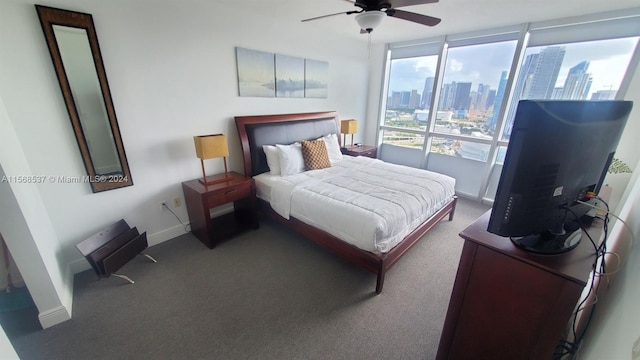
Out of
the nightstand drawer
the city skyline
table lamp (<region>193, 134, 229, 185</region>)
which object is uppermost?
the city skyline

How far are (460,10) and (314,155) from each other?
236cm

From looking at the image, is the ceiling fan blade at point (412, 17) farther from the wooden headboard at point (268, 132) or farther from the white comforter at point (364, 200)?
the wooden headboard at point (268, 132)

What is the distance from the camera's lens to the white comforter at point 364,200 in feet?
6.54

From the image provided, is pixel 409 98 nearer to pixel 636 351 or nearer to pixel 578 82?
pixel 578 82

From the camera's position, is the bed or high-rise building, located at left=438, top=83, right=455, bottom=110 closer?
the bed

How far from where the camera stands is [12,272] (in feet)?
6.15

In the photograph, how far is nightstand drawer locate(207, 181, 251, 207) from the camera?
8.21 feet

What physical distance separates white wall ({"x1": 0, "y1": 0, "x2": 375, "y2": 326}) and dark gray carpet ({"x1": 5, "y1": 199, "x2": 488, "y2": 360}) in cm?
36

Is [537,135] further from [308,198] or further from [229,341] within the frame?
[229,341]

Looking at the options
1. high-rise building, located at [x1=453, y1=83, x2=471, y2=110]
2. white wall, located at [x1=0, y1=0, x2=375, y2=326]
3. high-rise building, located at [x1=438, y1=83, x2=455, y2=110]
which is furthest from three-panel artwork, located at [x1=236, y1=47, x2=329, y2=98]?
high-rise building, located at [x1=453, y1=83, x2=471, y2=110]

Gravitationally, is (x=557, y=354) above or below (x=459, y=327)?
below

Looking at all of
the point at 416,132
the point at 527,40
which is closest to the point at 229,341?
the point at 416,132

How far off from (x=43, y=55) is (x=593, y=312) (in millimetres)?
3893

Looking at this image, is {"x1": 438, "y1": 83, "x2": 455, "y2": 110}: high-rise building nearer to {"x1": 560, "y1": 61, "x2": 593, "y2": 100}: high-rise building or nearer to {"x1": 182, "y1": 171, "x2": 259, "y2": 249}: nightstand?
{"x1": 560, "y1": 61, "x2": 593, "y2": 100}: high-rise building
